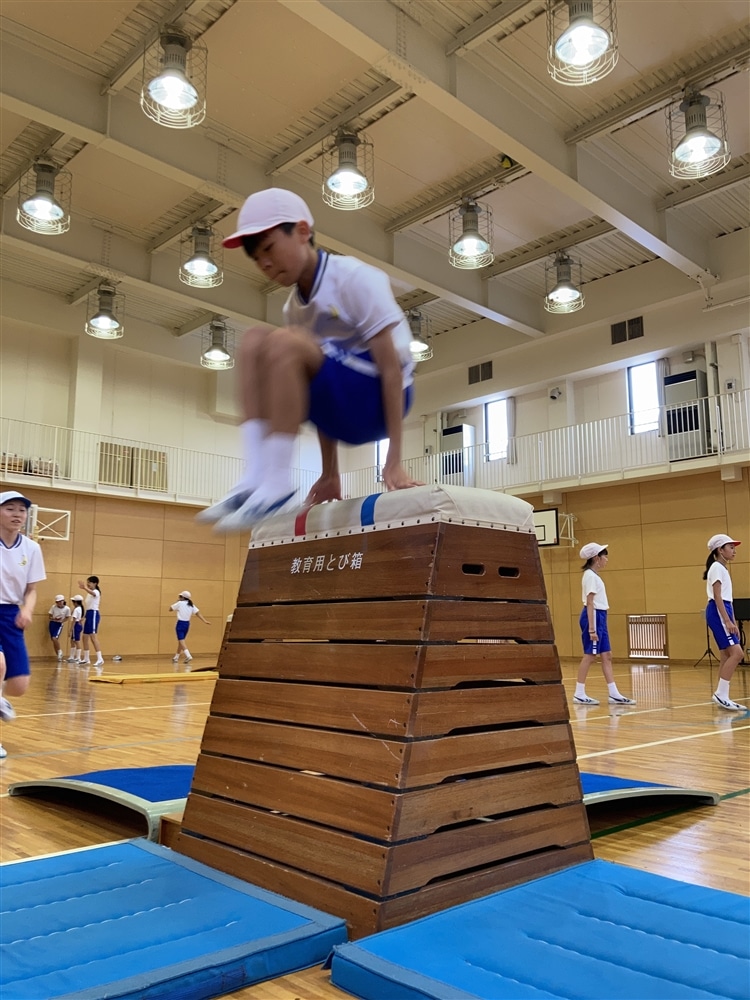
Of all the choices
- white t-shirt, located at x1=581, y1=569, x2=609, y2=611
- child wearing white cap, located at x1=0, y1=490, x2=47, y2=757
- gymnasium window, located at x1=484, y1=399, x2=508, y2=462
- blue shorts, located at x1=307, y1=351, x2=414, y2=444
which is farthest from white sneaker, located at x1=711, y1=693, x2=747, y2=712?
gymnasium window, located at x1=484, y1=399, x2=508, y2=462

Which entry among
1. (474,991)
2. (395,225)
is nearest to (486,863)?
(474,991)

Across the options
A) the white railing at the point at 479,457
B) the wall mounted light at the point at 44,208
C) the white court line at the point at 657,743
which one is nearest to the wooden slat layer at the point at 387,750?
the white court line at the point at 657,743

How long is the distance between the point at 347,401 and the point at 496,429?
15.8 meters

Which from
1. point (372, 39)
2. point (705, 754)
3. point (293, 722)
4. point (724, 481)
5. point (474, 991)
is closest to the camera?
point (474, 991)

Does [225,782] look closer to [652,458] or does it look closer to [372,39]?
[372,39]

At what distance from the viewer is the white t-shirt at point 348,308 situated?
2180 mm

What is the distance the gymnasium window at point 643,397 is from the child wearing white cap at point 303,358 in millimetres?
13697

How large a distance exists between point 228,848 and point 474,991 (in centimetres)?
108

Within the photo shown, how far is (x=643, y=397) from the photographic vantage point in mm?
15375

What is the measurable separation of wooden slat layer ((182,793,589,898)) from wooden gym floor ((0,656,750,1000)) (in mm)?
268

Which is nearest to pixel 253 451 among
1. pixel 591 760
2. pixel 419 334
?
pixel 591 760

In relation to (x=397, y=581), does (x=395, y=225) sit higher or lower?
higher

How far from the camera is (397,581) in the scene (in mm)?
2168

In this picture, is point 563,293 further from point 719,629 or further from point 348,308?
point 348,308
